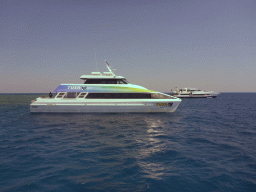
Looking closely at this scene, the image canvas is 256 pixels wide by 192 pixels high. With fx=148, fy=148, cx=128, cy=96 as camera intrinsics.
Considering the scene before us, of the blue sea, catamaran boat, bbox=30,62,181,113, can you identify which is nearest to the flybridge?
catamaran boat, bbox=30,62,181,113

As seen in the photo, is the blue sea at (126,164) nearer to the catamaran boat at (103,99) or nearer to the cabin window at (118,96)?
the catamaran boat at (103,99)

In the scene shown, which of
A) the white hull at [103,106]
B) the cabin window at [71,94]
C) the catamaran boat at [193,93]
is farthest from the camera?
the catamaran boat at [193,93]

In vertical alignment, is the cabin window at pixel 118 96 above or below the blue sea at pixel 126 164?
above

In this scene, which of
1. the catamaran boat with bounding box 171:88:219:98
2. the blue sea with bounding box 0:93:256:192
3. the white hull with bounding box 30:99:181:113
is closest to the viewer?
the blue sea with bounding box 0:93:256:192

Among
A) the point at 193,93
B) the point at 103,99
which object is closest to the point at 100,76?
the point at 103,99

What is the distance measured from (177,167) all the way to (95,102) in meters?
12.7

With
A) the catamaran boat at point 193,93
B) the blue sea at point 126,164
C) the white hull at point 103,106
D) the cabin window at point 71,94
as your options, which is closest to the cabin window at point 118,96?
the white hull at point 103,106

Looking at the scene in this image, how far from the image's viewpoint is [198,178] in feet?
14.3

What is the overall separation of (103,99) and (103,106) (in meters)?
0.85

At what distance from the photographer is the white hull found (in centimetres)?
1634

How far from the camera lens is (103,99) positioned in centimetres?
1673

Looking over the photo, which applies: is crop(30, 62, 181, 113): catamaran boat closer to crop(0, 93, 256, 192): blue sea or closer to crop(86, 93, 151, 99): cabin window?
crop(86, 93, 151, 99): cabin window

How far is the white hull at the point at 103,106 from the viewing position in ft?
53.6

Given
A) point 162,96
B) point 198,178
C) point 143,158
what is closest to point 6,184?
point 143,158
